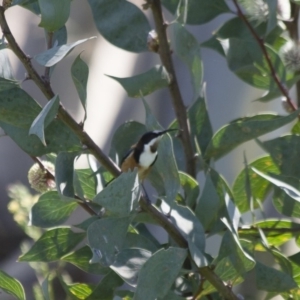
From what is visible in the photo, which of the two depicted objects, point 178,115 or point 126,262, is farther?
point 178,115

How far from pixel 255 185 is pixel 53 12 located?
51 cm

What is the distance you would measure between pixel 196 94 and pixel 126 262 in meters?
0.29

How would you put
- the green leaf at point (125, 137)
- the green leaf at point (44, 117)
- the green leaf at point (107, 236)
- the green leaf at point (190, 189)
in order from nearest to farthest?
the green leaf at point (44, 117)
the green leaf at point (107, 236)
the green leaf at point (190, 189)
the green leaf at point (125, 137)

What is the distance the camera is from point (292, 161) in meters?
1.07

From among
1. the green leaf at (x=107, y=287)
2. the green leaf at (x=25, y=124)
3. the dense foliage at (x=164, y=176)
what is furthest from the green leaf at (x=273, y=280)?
the green leaf at (x=25, y=124)

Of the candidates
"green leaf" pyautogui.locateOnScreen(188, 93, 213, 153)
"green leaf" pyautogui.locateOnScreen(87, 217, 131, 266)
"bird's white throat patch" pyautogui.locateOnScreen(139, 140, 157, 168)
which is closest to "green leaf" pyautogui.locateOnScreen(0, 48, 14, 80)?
"green leaf" pyautogui.locateOnScreen(87, 217, 131, 266)

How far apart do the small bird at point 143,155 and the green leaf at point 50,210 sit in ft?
0.42

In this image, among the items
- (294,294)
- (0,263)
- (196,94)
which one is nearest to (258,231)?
(294,294)

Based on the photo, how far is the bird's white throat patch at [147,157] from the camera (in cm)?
112

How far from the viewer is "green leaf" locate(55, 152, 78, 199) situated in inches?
34.7

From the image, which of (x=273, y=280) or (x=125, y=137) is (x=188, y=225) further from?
(x=125, y=137)

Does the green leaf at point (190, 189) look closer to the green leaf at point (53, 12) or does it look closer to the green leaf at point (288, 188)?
the green leaf at point (288, 188)

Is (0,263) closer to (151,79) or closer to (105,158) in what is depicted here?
(151,79)

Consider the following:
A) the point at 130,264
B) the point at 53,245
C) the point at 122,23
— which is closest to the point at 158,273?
the point at 130,264
